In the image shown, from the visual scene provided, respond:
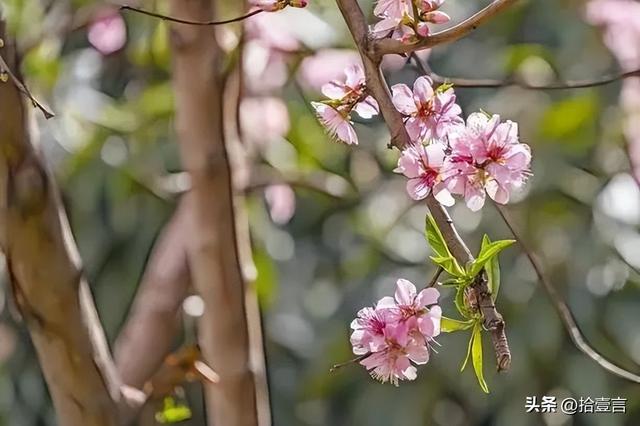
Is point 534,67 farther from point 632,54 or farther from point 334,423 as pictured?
point 334,423

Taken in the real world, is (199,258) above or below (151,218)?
above

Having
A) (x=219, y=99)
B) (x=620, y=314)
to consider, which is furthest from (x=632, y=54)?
(x=219, y=99)

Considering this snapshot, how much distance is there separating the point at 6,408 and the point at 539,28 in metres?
0.96

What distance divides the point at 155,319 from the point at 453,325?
→ 0.52 meters

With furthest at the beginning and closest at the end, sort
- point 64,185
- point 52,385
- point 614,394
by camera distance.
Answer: point 64,185 → point 614,394 → point 52,385

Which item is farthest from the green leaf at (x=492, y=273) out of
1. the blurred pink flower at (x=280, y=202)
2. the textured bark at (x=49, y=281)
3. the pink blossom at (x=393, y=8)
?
the blurred pink flower at (x=280, y=202)

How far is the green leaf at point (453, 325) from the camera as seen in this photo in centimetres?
44

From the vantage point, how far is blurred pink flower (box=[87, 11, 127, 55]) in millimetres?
1282

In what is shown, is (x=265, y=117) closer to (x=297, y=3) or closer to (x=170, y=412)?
(x=170, y=412)

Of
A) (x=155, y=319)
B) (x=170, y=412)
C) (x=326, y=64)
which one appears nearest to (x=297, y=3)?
(x=170, y=412)

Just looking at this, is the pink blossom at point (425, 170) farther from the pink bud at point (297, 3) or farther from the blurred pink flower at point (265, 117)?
the blurred pink flower at point (265, 117)

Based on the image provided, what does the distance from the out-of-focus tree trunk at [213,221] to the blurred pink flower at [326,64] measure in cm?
46

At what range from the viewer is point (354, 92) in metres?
0.49

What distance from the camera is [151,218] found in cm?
142
